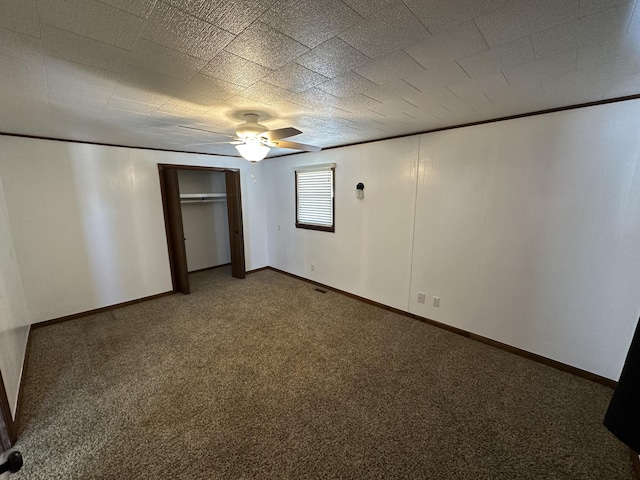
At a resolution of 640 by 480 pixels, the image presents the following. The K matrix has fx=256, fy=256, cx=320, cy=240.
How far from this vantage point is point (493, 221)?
2.67 meters

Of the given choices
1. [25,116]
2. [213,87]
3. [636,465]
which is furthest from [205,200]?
[636,465]

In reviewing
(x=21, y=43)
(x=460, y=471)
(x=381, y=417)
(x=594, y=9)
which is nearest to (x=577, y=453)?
(x=460, y=471)

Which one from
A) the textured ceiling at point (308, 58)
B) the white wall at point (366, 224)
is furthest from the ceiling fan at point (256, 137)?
the white wall at point (366, 224)

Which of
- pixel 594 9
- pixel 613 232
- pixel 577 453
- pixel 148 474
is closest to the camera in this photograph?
pixel 594 9

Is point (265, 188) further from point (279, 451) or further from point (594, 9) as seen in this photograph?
point (594, 9)

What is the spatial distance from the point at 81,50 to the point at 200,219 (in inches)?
176

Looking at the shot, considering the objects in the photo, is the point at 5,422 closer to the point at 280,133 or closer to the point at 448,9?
the point at 280,133

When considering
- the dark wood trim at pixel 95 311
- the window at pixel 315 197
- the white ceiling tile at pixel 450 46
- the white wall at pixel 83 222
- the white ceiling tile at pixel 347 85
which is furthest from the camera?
the window at pixel 315 197

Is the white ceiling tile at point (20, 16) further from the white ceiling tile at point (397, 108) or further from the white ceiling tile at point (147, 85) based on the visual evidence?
the white ceiling tile at point (397, 108)

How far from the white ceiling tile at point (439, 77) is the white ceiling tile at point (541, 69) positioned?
10.3 inches

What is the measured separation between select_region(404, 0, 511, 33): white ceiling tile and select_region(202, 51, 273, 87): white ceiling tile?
850 mm

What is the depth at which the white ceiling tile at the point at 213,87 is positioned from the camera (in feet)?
5.34

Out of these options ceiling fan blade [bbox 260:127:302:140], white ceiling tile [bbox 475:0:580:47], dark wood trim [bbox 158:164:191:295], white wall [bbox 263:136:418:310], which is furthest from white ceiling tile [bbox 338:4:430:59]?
dark wood trim [bbox 158:164:191:295]

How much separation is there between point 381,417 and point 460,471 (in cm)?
54
